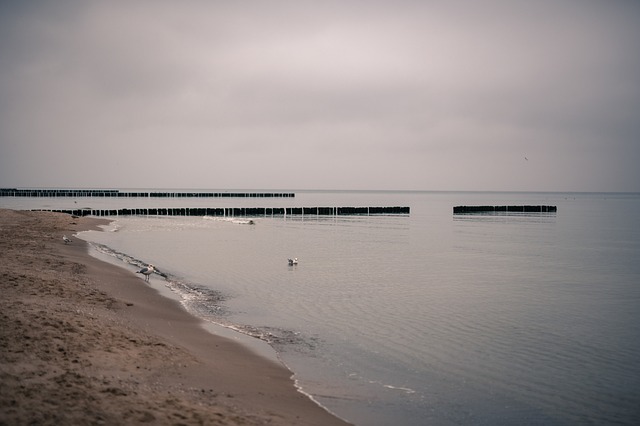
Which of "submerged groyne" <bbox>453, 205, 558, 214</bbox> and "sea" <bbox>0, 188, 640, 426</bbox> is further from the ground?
"submerged groyne" <bbox>453, 205, 558, 214</bbox>

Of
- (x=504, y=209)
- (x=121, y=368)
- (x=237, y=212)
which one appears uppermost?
(x=504, y=209)

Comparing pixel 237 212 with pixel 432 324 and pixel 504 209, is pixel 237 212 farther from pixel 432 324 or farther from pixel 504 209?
pixel 432 324

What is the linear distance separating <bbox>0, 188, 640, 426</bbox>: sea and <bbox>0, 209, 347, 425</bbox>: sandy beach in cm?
97

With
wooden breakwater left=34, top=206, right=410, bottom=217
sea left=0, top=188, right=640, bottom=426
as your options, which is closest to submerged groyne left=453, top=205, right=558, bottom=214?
wooden breakwater left=34, top=206, right=410, bottom=217

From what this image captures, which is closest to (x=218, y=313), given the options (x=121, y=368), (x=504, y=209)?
(x=121, y=368)

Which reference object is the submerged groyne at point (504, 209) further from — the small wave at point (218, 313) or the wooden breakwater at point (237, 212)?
the small wave at point (218, 313)

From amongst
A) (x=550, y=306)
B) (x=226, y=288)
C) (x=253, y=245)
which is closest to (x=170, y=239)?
(x=253, y=245)

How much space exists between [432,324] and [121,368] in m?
9.77

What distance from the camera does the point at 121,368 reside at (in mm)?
9273

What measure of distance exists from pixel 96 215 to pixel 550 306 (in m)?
65.9

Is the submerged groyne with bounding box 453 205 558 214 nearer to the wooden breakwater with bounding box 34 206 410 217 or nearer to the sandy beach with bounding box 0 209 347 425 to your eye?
the wooden breakwater with bounding box 34 206 410 217

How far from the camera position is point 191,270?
1056 inches

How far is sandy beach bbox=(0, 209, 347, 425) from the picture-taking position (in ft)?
23.5

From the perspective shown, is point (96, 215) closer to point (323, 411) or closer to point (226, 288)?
point (226, 288)
